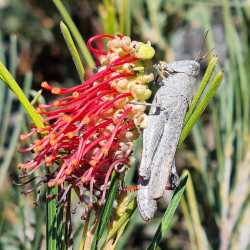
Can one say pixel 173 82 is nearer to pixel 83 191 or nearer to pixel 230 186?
pixel 83 191

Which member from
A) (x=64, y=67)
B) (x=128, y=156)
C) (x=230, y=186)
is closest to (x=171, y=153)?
(x=128, y=156)

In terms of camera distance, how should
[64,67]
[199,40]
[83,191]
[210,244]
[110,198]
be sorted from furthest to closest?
[64,67] < [199,40] < [210,244] < [83,191] < [110,198]

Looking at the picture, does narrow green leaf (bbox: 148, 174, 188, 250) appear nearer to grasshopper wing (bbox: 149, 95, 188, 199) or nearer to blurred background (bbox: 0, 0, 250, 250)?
grasshopper wing (bbox: 149, 95, 188, 199)

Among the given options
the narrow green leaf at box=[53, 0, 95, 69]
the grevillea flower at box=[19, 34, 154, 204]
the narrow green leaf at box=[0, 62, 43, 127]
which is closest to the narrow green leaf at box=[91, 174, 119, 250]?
the grevillea flower at box=[19, 34, 154, 204]

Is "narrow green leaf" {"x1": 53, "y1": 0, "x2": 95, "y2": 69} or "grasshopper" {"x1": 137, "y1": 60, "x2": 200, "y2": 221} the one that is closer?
"grasshopper" {"x1": 137, "y1": 60, "x2": 200, "y2": 221}

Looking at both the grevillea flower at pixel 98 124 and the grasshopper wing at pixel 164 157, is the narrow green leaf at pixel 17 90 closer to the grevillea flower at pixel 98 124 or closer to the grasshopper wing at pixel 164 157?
the grevillea flower at pixel 98 124

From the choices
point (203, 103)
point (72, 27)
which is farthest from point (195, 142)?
point (203, 103)
